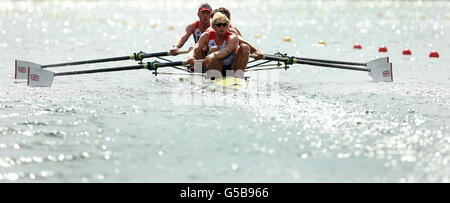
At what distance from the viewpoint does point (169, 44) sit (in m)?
21.4

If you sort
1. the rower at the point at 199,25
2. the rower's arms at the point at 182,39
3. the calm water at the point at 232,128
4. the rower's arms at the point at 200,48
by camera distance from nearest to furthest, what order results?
the calm water at the point at 232,128
the rower's arms at the point at 200,48
the rower's arms at the point at 182,39
the rower at the point at 199,25

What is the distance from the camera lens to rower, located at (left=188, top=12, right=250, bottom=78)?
34.3ft

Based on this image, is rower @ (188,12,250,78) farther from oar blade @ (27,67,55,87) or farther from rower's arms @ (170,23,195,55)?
oar blade @ (27,67,55,87)

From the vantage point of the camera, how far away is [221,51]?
10516 millimetres

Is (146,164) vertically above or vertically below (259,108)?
below

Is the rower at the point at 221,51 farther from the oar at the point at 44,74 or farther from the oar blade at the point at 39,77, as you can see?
the oar blade at the point at 39,77

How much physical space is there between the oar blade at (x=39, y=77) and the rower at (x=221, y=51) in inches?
Result: 121

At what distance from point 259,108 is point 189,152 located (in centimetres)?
253

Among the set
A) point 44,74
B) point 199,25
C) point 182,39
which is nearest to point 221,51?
point 182,39

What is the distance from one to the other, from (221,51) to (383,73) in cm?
371

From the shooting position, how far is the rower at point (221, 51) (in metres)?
10.4

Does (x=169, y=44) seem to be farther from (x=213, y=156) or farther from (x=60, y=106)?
(x=213, y=156)

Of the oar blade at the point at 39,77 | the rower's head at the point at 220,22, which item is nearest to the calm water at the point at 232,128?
the oar blade at the point at 39,77
